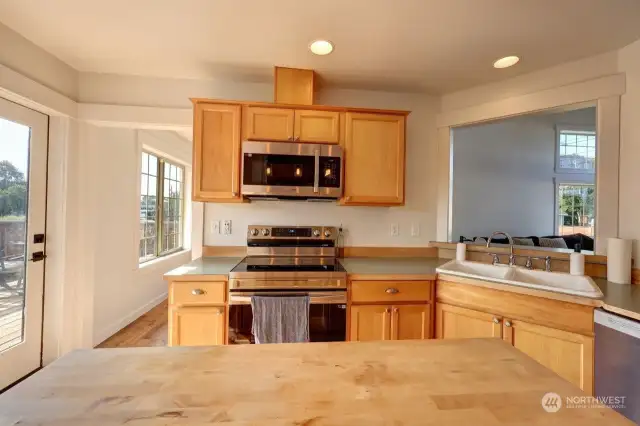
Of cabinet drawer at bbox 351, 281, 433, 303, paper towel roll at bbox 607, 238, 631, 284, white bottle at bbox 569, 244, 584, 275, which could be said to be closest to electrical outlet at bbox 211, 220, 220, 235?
cabinet drawer at bbox 351, 281, 433, 303

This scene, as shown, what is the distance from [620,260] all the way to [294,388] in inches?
87.4

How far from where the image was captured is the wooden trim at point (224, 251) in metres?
2.55

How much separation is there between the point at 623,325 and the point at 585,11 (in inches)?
63.9

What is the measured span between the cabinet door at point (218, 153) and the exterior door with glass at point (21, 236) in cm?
112

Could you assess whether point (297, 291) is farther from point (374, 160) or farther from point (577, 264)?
point (577, 264)

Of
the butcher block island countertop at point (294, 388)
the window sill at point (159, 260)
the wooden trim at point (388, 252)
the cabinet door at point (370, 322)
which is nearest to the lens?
the butcher block island countertop at point (294, 388)

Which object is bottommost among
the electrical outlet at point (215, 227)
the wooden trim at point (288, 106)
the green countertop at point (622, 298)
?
the green countertop at point (622, 298)

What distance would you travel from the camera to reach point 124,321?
3090 millimetres

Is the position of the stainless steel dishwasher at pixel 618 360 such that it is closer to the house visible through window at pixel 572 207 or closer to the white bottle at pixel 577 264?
the white bottle at pixel 577 264

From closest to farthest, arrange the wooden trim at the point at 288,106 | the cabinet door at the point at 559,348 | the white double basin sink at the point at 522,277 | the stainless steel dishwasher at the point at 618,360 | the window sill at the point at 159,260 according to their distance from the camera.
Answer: the stainless steel dishwasher at the point at 618,360 < the cabinet door at the point at 559,348 < the white double basin sink at the point at 522,277 < the wooden trim at the point at 288,106 < the window sill at the point at 159,260

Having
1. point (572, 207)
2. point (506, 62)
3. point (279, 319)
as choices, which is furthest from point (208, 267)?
point (572, 207)

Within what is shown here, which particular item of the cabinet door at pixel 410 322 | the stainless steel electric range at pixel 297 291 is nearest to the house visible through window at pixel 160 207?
the stainless steel electric range at pixel 297 291

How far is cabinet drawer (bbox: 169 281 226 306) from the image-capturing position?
1.90 metres

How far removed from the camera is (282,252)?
2.52m
